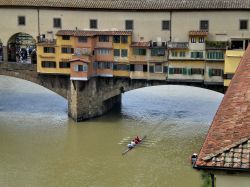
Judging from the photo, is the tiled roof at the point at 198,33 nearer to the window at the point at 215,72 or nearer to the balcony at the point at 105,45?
the window at the point at 215,72

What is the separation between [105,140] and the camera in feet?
103

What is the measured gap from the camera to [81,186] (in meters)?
23.8

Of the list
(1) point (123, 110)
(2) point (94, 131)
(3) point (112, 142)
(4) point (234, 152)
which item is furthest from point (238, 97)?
(1) point (123, 110)

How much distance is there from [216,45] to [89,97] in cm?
975

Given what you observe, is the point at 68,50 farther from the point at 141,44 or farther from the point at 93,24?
the point at 141,44

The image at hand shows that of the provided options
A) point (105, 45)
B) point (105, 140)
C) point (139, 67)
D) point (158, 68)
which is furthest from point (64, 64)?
point (105, 140)

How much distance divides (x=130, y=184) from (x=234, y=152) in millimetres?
17227

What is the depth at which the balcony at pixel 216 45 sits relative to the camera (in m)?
33.4

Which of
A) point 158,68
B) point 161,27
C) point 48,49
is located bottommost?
point 158,68

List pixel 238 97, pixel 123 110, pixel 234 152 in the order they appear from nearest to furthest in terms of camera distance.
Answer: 1. pixel 234 152
2. pixel 238 97
3. pixel 123 110

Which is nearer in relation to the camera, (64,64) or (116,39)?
(116,39)

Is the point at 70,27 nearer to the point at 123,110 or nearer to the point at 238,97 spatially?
the point at 123,110

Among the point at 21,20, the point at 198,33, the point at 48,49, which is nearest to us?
Result: the point at 198,33

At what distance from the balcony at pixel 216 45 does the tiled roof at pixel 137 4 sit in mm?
2322
